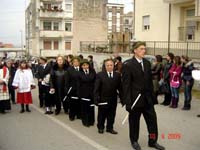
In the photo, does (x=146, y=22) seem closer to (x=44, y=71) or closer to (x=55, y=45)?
(x=44, y=71)

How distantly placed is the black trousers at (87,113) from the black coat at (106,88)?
3.39ft

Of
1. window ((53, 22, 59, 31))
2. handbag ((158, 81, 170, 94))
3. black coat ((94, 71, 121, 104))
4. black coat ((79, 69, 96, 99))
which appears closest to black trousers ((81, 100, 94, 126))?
black coat ((79, 69, 96, 99))

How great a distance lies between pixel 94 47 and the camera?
3177cm

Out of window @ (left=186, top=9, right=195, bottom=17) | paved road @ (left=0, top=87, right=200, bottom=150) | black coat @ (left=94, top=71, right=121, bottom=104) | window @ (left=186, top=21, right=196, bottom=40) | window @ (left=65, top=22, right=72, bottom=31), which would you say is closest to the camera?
paved road @ (left=0, top=87, right=200, bottom=150)

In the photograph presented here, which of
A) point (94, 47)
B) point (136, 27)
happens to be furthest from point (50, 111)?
point (94, 47)

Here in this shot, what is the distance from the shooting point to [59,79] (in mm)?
10203

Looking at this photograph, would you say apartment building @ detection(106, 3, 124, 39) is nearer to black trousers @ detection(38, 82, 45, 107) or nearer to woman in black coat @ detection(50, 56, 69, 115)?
black trousers @ detection(38, 82, 45, 107)

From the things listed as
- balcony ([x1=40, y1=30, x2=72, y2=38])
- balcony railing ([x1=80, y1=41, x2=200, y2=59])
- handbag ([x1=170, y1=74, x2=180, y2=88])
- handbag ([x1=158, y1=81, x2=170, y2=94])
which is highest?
balcony ([x1=40, y1=30, x2=72, y2=38])

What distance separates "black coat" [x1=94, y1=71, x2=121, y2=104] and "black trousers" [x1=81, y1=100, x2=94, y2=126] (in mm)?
1033

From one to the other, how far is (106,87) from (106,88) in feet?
0.07

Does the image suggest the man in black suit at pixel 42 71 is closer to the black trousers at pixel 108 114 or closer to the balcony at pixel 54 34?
the black trousers at pixel 108 114

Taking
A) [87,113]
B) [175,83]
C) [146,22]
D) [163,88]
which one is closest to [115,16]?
[146,22]

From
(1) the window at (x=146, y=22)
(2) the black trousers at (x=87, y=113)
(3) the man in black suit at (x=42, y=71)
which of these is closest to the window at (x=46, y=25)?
(1) the window at (x=146, y=22)

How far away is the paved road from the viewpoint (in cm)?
680
